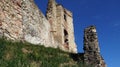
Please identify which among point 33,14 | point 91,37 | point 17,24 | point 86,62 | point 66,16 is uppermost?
point 66,16

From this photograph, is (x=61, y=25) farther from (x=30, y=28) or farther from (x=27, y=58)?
(x=27, y=58)

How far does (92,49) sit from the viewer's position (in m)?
12.0

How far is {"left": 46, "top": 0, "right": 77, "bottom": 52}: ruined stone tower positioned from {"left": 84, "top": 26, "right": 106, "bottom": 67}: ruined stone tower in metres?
8.95

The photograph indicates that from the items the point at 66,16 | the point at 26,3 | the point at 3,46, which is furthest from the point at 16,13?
the point at 66,16

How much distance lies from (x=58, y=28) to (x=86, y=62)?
1133 cm

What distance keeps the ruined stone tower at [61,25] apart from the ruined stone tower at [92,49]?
352 inches

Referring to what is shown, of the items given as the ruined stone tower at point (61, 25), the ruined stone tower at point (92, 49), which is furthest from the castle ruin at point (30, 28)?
the ruined stone tower at point (61, 25)

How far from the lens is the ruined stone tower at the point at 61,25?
22577 millimetres

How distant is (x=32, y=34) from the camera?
15.6 meters

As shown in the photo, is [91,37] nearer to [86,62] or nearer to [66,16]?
[86,62]

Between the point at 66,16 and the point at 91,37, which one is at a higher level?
the point at 66,16

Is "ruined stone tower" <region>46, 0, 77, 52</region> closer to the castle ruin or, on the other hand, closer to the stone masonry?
the stone masonry

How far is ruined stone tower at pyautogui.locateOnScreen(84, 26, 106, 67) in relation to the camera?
11.7 m

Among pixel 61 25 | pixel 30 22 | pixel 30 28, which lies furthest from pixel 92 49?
pixel 61 25
